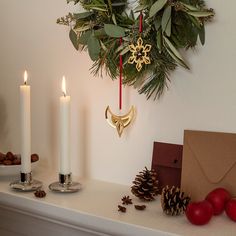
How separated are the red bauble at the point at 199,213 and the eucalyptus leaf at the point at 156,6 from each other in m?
0.35

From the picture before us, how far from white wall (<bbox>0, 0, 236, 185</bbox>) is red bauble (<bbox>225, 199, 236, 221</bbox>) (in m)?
0.15

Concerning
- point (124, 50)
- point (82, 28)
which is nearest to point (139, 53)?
point (124, 50)

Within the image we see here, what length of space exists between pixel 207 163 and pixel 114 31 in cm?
31

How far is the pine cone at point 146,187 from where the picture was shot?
0.80m

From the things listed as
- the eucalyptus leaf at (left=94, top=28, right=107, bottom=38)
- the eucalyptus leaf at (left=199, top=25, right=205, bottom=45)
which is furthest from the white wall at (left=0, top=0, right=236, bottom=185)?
the eucalyptus leaf at (left=94, top=28, right=107, bottom=38)

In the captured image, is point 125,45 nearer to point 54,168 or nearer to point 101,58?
point 101,58

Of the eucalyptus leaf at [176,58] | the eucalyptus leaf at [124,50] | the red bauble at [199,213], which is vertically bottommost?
the red bauble at [199,213]

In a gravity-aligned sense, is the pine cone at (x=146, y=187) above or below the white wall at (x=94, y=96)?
below

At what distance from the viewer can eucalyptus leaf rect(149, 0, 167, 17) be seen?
0.73 meters

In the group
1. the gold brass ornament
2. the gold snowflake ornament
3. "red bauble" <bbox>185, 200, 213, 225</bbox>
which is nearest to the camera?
"red bauble" <bbox>185, 200, 213, 225</bbox>

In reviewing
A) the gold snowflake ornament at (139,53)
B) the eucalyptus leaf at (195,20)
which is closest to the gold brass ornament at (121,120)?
the gold snowflake ornament at (139,53)

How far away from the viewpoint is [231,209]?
27.5 inches

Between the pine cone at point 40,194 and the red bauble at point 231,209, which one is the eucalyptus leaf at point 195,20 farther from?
the pine cone at point 40,194

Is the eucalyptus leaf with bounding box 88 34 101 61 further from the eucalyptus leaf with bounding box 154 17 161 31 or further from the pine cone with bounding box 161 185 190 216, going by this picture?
the pine cone with bounding box 161 185 190 216
